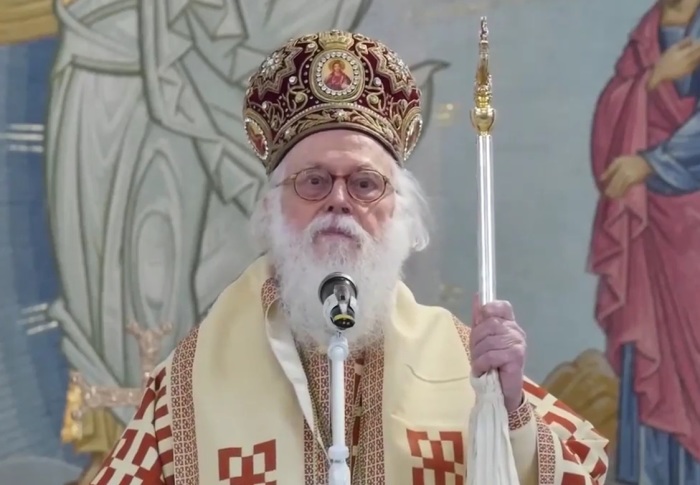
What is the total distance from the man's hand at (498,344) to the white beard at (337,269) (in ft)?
1.28

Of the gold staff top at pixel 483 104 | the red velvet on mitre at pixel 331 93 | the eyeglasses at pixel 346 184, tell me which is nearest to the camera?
the gold staff top at pixel 483 104

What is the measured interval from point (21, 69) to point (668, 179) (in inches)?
91.4

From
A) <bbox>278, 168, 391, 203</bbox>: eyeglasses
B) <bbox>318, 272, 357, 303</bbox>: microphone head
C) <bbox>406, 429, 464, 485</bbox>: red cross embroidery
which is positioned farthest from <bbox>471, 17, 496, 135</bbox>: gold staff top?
<bbox>406, 429, 464, 485</bbox>: red cross embroidery

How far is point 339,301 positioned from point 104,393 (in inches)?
73.6

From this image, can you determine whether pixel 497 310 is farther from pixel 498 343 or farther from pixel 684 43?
pixel 684 43

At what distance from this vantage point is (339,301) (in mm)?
1370

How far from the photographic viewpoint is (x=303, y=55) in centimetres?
220

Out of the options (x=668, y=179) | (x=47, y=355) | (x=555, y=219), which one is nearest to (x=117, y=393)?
(x=47, y=355)

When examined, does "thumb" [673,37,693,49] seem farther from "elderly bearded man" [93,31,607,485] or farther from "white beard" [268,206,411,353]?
"white beard" [268,206,411,353]

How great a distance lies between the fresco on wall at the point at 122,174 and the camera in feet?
9.80

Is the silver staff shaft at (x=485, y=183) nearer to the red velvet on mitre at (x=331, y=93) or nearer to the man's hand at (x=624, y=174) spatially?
the red velvet on mitre at (x=331, y=93)

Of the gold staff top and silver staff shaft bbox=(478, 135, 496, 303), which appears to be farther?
→ the gold staff top

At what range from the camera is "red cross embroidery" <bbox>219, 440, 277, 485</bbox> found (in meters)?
1.93

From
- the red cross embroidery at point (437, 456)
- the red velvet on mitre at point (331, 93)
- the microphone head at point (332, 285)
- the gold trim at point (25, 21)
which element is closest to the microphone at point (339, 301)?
the microphone head at point (332, 285)
